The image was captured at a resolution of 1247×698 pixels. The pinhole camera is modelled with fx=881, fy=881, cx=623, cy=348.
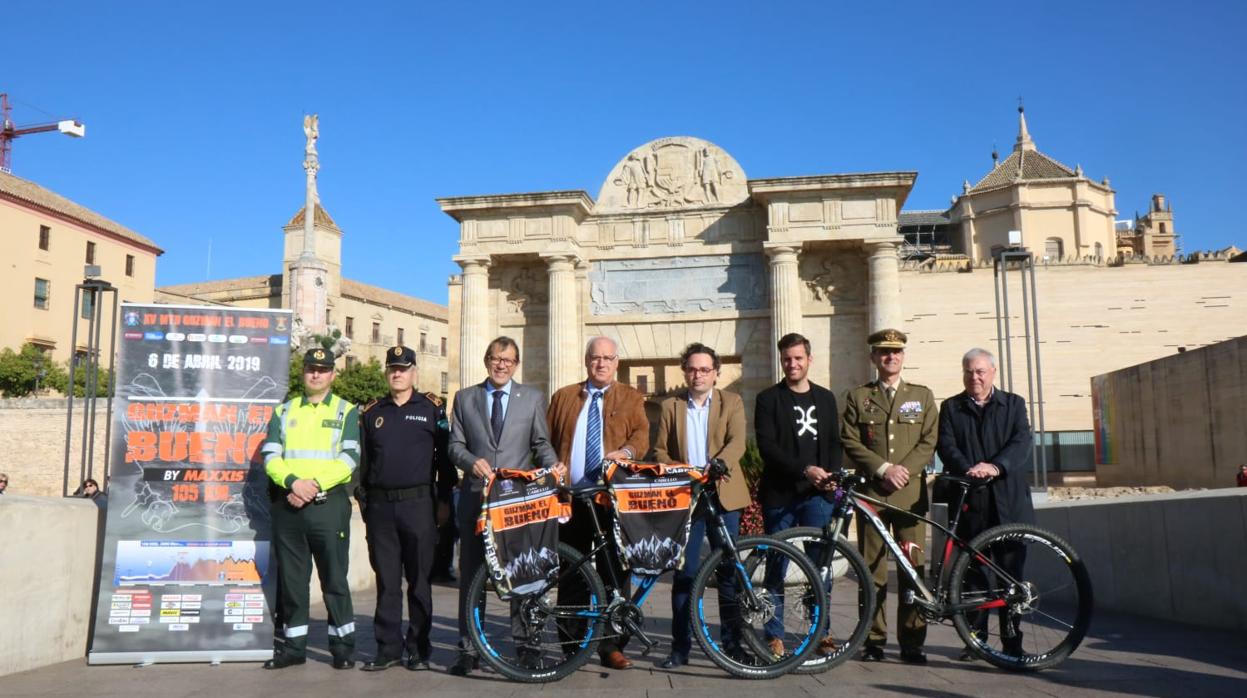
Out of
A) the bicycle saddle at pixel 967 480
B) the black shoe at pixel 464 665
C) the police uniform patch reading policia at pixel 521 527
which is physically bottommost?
the black shoe at pixel 464 665

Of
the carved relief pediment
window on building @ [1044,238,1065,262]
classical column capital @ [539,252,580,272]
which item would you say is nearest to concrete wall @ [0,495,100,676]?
classical column capital @ [539,252,580,272]

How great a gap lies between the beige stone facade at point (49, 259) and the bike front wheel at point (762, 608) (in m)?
51.1

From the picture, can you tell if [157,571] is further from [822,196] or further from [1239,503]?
[822,196]

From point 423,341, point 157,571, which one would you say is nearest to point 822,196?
point 157,571

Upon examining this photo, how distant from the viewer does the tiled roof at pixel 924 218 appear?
61041 mm

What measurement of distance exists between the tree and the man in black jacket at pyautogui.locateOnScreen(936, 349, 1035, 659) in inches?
1869

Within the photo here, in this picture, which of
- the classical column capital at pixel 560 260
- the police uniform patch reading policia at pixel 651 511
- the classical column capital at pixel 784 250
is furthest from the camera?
the classical column capital at pixel 560 260

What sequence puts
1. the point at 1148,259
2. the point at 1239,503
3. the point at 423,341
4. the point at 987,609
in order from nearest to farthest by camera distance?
the point at 987,609
the point at 1239,503
the point at 1148,259
the point at 423,341

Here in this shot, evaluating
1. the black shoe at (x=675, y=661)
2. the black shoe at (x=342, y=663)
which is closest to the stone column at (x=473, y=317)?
the black shoe at (x=342, y=663)

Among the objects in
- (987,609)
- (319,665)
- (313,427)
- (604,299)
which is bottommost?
(319,665)

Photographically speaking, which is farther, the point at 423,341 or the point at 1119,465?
the point at 423,341

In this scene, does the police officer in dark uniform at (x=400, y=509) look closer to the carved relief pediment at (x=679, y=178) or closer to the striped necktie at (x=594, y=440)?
the striped necktie at (x=594, y=440)

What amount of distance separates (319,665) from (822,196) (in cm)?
1441

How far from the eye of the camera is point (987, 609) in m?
5.15
